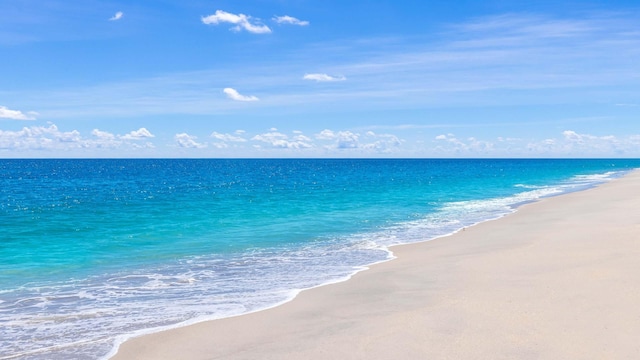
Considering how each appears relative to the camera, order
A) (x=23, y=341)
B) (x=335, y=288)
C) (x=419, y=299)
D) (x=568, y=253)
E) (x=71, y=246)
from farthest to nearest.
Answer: (x=71, y=246) < (x=568, y=253) < (x=335, y=288) < (x=419, y=299) < (x=23, y=341)

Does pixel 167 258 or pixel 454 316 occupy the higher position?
pixel 454 316

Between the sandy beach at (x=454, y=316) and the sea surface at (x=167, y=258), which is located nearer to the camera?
the sandy beach at (x=454, y=316)

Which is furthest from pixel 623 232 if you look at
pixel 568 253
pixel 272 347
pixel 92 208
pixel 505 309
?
pixel 92 208

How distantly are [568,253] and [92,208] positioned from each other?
97.8 feet

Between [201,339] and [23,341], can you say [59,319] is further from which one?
[201,339]

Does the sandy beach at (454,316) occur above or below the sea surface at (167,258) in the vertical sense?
above

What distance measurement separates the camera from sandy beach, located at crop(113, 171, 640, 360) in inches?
307

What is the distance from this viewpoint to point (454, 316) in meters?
9.29

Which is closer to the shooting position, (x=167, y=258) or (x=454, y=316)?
(x=454, y=316)

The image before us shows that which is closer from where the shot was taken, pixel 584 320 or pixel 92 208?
pixel 584 320

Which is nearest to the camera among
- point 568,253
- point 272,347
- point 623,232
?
point 272,347

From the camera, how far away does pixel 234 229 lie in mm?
24359

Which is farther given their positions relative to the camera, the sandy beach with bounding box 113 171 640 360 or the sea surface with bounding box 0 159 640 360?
the sea surface with bounding box 0 159 640 360

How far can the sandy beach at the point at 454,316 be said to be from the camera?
7.80 m
